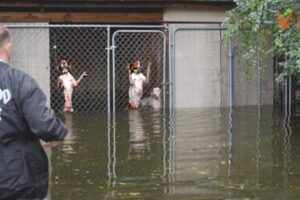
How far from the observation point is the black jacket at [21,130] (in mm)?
3602

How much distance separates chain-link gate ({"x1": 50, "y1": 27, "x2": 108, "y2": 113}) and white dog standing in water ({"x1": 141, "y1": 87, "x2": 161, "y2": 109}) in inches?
38.6

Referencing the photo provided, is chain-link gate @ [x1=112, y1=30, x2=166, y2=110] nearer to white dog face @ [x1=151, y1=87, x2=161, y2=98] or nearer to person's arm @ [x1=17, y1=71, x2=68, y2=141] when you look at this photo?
white dog face @ [x1=151, y1=87, x2=161, y2=98]

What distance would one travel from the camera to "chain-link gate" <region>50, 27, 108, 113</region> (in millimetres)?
15984

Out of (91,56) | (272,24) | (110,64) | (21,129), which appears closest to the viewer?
(21,129)

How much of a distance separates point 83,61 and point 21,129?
13.9m

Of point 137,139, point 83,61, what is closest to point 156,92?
point 83,61

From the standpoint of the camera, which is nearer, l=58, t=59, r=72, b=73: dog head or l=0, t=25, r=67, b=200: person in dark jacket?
l=0, t=25, r=67, b=200: person in dark jacket

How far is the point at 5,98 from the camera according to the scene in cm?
361

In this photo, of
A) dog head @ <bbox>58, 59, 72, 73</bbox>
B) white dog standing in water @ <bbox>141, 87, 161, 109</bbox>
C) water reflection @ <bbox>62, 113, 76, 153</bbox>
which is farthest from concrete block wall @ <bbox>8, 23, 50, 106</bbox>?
white dog standing in water @ <bbox>141, 87, 161, 109</bbox>

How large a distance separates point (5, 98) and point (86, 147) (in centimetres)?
650

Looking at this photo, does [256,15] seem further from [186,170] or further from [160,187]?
[160,187]

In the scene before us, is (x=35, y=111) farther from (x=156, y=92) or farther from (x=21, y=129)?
(x=156, y=92)

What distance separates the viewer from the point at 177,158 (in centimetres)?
912

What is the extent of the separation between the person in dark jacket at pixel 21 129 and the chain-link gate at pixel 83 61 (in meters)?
12.0
